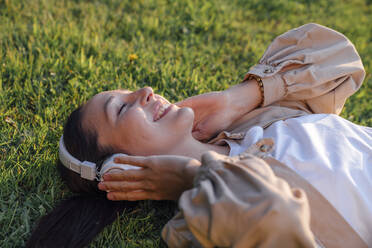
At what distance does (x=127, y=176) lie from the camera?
2139 millimetres

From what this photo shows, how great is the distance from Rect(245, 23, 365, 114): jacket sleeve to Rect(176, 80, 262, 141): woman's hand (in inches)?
5.6

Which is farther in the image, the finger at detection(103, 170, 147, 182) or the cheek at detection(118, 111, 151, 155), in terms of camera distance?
the cheek at detection(118, 111, 151, 155)

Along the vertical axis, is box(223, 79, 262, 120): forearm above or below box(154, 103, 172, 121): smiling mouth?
below

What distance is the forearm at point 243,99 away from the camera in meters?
2.99

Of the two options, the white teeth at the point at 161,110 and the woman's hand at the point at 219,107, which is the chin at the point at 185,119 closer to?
the white teeth at the point at 161,110

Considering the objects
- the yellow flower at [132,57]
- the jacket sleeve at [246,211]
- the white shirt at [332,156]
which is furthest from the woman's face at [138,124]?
the yellow flower at [132,57]

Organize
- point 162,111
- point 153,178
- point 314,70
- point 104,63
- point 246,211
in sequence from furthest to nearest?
point 104,63
point 314,70
point 162,111
point 153,178
point 246,211

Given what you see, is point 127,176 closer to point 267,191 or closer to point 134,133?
point 134,133

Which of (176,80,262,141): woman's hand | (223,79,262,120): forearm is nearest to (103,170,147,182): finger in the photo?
(176,80,262,141): woman's hand

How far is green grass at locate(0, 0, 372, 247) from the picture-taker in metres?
2.50

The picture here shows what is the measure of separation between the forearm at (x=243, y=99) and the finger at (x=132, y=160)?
1.15 m

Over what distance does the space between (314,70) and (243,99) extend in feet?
1.93

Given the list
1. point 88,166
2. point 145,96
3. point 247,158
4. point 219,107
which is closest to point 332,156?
point 247,158

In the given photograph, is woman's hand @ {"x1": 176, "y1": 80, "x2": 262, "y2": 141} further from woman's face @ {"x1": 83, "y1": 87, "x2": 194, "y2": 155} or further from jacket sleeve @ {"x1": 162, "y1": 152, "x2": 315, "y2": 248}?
jacket sleeve @ {"x1": 162, "y1": 152, "x2": 315, "y2": 248}
